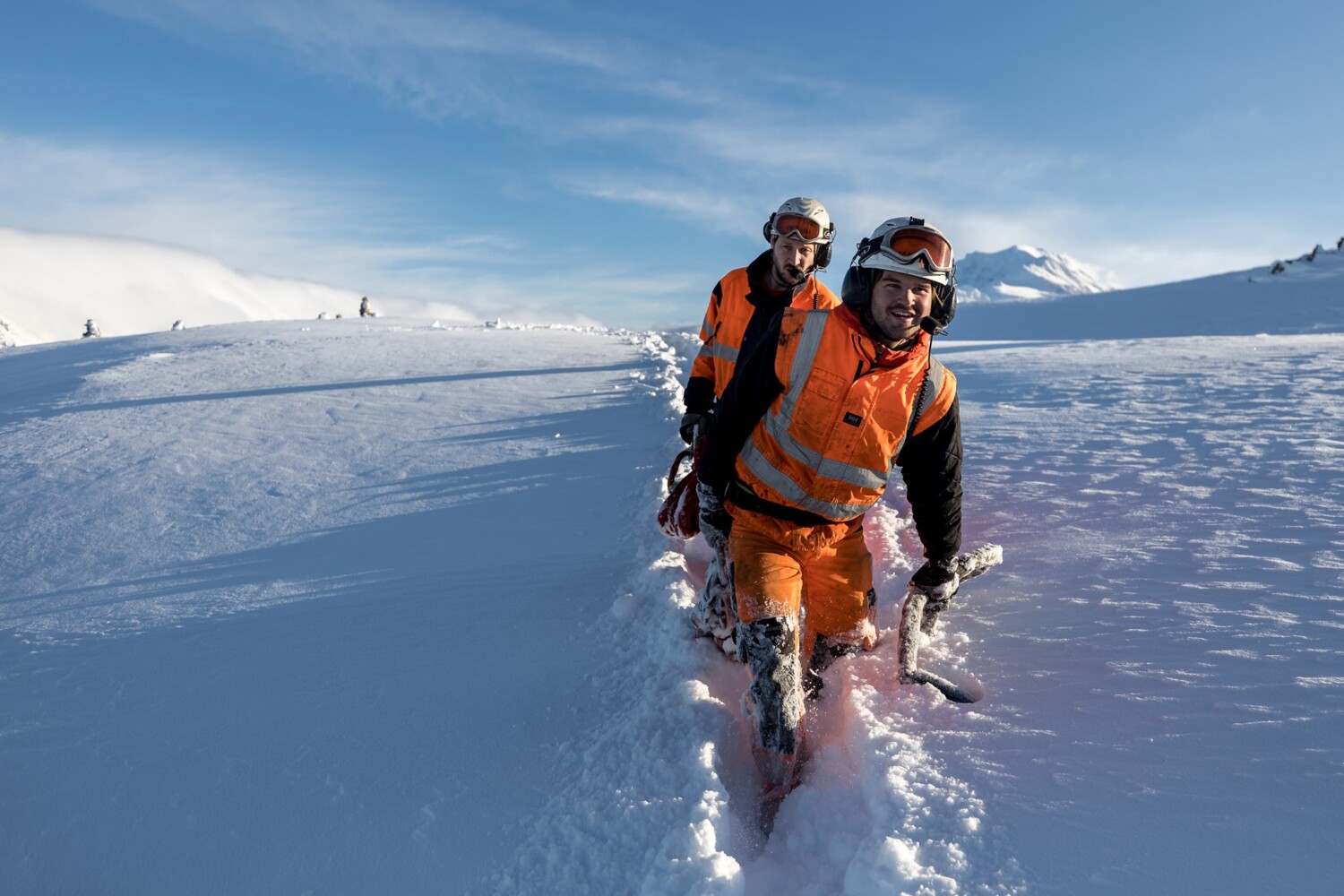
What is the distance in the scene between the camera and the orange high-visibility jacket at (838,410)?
2.55 m

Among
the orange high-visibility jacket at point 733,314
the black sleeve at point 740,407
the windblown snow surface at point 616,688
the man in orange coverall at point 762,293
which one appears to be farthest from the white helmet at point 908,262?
the windblown snow surface at point 616,688

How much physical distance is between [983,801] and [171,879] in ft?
7.51

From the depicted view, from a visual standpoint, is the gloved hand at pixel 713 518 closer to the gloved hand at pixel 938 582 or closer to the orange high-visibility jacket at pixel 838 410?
the orange high-visibility jacket at pixel 838 410

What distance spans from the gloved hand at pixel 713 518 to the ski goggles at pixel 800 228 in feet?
4.84

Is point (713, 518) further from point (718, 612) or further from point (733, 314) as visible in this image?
point (733, 314)

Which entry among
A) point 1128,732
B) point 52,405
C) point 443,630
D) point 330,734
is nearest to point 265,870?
point 330,734

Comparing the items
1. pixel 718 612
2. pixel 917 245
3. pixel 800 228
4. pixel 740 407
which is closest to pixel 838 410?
pixel 740 407

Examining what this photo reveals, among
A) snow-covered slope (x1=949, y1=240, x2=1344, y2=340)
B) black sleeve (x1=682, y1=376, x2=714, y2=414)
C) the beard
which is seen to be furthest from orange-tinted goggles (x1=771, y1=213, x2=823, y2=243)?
snow-covered slope (x1=949, y1=240, x2=1344, y2=340)

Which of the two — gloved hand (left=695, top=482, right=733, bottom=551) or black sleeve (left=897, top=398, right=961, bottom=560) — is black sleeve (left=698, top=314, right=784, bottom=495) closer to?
gloved hand (left=695, top=482, right=733, bottom=551)

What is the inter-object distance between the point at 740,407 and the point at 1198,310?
2227cm

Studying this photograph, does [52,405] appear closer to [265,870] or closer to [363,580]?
[363,580]

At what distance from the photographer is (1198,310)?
2005 centimetres

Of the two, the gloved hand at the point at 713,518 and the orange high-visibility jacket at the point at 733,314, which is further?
the orange high-visibility jacket at the point at 733,314

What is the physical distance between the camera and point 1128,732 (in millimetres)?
2316
